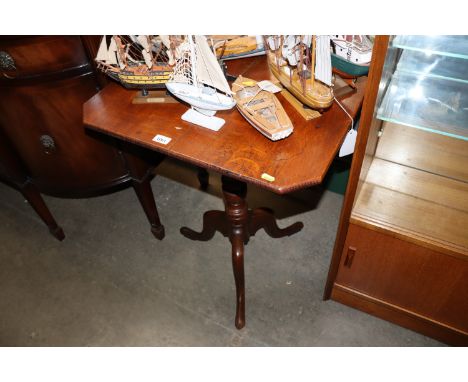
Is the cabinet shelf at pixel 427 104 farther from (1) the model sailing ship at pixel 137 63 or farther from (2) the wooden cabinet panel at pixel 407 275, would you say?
(1) the model sailing ship at pixel 137 63

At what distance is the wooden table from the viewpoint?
1089 millimetres

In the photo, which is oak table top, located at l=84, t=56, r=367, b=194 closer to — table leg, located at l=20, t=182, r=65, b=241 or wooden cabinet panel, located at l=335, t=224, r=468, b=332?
wooden cabinet panel, located at l=335, t=224, r=468, b=332

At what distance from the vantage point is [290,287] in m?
1.85

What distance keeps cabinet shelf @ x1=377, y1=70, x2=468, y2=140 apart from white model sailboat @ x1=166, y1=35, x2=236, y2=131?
0.45 metres

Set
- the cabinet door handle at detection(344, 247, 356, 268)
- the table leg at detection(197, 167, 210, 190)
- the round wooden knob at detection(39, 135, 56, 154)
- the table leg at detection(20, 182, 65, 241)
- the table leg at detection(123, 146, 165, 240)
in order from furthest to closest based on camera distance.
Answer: the table leg at detection(197, 167, 210, 190)
the table leg at detection(20, 182, 65, 241)
the table leg at detection(123, 146, 165, 240)
the round wooden knob at detection(39, 135, 56, 154)
the cabinet door handle at detection(344, 247, 356, 268)

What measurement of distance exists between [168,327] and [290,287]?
563 millimetres

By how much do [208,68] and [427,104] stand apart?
25.6 inches

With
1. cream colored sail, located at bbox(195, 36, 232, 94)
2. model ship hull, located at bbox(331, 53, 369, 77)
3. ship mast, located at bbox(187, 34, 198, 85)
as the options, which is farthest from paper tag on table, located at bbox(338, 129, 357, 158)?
ship mast, located at bbox(187, 34, 198, 85)

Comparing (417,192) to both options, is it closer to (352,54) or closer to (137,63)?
(352,54)

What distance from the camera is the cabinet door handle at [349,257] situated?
4.85 ft

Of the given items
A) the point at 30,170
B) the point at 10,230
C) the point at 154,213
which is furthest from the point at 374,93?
the point at 10,230

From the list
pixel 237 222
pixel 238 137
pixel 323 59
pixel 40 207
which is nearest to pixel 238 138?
pixel 238 137
